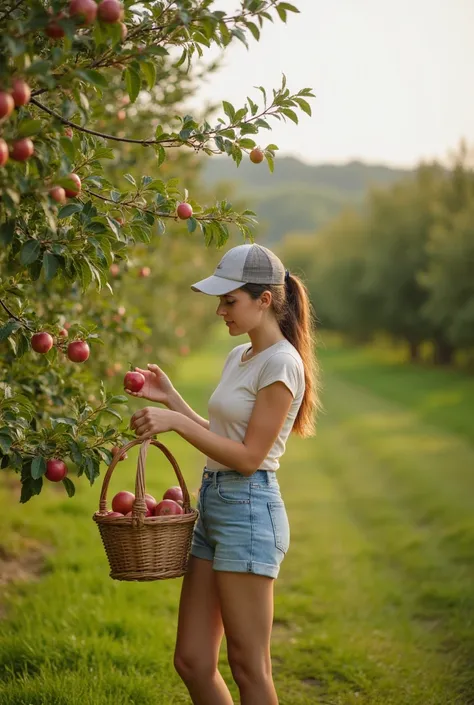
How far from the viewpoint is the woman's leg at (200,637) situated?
3.45 m

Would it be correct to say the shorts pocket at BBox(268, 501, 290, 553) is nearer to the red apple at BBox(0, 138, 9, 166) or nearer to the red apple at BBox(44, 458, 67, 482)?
the red apple at BBox(44, 458, 67, 482)

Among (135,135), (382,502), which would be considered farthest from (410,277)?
(135,135)

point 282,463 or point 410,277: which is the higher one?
point 410,277

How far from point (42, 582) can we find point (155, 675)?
2018 millimetres

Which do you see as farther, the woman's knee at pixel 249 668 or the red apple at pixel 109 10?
the woman's knee at pixel 249 668

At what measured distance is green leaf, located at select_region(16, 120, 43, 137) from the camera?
2592mm

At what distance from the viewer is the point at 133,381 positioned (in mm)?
3541

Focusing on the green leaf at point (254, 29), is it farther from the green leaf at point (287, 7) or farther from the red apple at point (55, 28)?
the red apple at point (55, 28)

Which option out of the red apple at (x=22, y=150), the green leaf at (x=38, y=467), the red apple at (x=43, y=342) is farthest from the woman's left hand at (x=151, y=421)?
the red apple at (x=22, y=150)

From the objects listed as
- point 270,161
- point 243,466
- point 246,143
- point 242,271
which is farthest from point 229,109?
point 243,466

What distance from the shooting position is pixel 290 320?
3.63 meters

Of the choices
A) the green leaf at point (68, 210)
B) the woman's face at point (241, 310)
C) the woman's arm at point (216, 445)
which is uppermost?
the green leaf at point (68, 210)

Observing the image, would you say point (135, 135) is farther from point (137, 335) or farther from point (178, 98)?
point (137, 335)

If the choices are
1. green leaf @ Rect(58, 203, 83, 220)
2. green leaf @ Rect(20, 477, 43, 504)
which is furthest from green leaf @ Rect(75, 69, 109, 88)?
green leaf @ Rect(20, 477, 43, 504)
